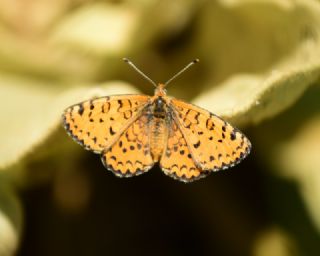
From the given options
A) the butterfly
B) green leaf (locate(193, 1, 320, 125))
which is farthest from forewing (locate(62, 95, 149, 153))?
green leaf (locate(193, 1, 320, 125))

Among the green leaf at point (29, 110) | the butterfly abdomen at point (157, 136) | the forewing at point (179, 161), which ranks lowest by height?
the forewing at point (179, 161)

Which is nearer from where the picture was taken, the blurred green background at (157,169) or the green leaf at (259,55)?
the green leaf at (259,55)

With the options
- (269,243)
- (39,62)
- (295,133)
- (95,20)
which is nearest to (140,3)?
(95,20)

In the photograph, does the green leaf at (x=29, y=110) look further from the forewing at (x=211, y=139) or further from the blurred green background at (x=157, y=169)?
the forewing at (x=211, y=139)

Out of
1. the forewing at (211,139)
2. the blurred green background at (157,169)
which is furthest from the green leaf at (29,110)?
the forewing at (211,139)

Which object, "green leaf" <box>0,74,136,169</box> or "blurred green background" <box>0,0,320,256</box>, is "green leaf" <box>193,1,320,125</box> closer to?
"blurred green background" <box>0,0,320,256</box>

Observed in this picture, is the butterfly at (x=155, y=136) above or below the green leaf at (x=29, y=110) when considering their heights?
below

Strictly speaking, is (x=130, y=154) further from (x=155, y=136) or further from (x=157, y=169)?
(x=157, y=169)
